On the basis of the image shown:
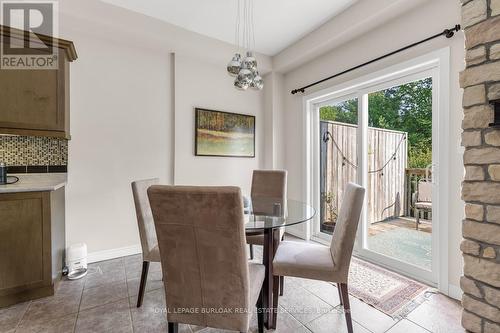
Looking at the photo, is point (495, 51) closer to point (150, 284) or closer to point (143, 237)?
point (143, 237)

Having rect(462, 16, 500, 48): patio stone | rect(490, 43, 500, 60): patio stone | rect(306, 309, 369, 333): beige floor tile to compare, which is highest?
rect(462, 16, 500, 48): patio stone

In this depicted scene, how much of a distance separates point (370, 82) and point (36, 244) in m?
3.51

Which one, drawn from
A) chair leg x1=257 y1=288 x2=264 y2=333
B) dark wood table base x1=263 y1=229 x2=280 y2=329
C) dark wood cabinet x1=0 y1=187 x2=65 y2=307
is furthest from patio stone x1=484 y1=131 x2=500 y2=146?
dark wood cabinet x1=0 y1=187 x2=65 y2=307

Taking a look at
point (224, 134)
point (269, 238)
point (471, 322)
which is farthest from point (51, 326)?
point (471, 322)

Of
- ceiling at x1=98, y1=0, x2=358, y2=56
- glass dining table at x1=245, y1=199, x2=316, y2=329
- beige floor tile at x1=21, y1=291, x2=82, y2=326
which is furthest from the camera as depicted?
ceiling at x1=98, y1=0, x2=358, y2=56

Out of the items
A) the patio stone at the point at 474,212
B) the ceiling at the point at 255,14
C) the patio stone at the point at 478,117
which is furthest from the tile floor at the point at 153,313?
the ceiling at the point at 255,14

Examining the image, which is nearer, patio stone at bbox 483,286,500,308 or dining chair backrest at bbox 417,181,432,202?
patio stone at bbox 483,286,500,308

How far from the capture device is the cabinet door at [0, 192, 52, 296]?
5.97 ft

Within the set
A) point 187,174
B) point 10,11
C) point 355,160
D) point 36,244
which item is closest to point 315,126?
point 355,160

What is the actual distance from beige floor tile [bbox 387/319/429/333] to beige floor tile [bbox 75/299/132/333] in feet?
5.86

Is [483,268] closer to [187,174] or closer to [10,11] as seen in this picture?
[187,174]

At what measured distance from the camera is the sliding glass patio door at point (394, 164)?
223cm

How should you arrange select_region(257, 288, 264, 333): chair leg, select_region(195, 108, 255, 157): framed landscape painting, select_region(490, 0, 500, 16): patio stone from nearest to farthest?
1. select_region(490, 0, 500, 16): patio stone
2. select_region(257, 288, 264, 333): chair leg
3. select_region(195, 108, 255, 157): framed landscape painting

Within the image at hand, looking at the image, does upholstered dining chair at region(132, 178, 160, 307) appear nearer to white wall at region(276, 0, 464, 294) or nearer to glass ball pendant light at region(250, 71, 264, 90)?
glass ball pendant light at region(250, 71, 264, 90)
